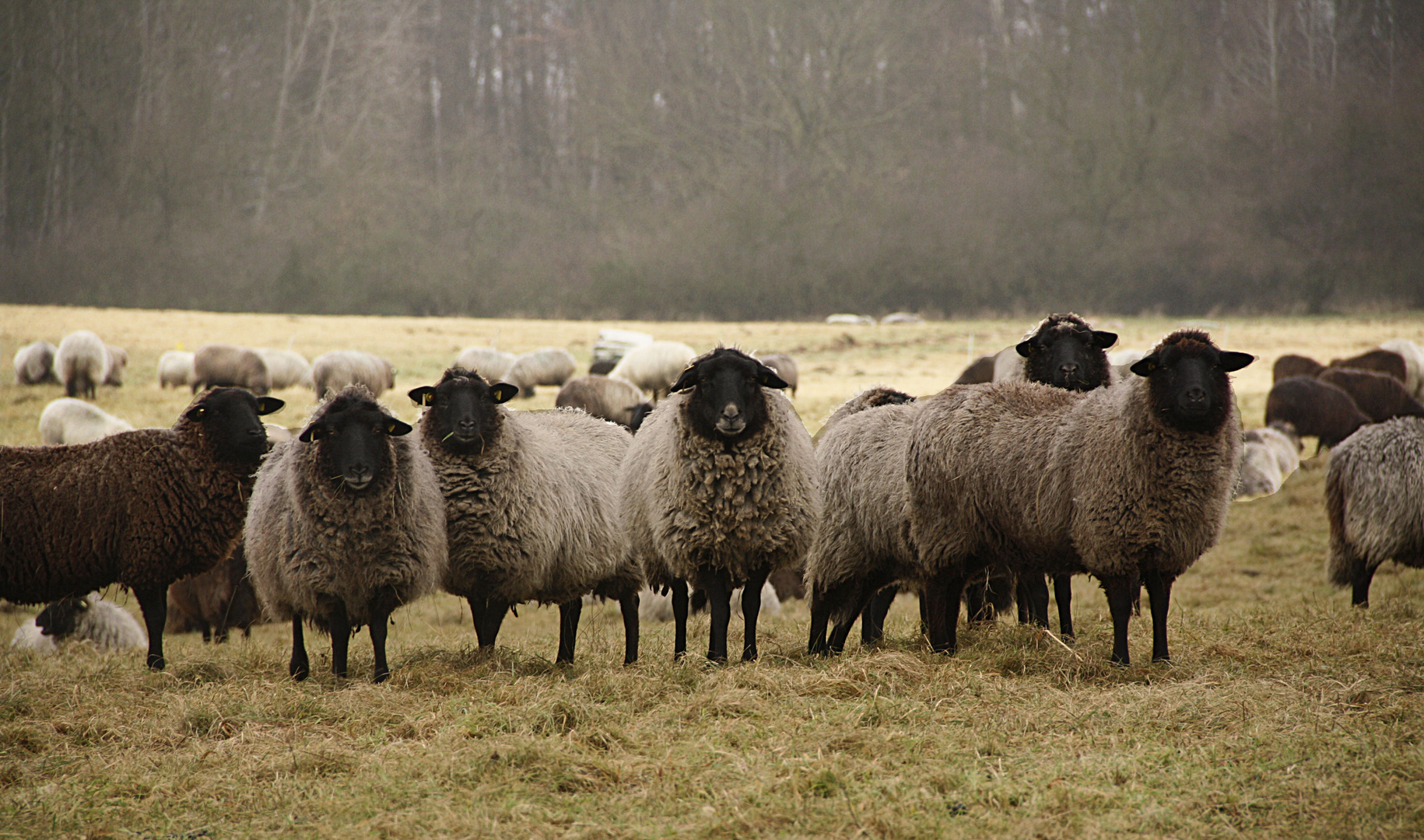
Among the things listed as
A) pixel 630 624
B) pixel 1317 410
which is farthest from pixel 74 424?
pixel 1317 410

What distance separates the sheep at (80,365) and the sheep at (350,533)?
1697cm

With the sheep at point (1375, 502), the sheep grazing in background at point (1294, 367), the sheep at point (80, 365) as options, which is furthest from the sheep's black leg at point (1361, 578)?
the sheep at point (80, 365)

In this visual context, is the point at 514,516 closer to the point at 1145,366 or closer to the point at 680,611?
the point at 680,611

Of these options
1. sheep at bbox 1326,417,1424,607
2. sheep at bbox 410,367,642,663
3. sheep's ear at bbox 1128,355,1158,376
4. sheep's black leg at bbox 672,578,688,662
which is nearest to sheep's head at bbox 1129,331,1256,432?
sheep's ear at bbox 1128,355,1158,376

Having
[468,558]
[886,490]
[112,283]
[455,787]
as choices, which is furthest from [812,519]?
[112,283]

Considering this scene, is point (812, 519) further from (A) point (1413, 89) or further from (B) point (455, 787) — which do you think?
(A) point (1413, 89)

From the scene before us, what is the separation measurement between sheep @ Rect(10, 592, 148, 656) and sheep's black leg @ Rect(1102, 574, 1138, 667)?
838 centimetres

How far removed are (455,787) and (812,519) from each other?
10.2 ft

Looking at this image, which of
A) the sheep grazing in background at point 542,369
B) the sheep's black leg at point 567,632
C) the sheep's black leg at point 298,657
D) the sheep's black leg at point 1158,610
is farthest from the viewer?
the sheep grazing in background at point 542,369

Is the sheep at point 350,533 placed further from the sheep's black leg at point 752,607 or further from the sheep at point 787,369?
the sheep at point 787,369

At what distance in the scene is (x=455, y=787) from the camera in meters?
4.26

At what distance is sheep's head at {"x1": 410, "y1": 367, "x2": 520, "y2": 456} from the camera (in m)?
7.06

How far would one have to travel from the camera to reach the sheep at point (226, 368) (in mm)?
21891

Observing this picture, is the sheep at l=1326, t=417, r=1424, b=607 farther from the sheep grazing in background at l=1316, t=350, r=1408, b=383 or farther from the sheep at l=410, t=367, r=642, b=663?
the sheep grazing in background at l=1316, t=350, r=1408, b=383
